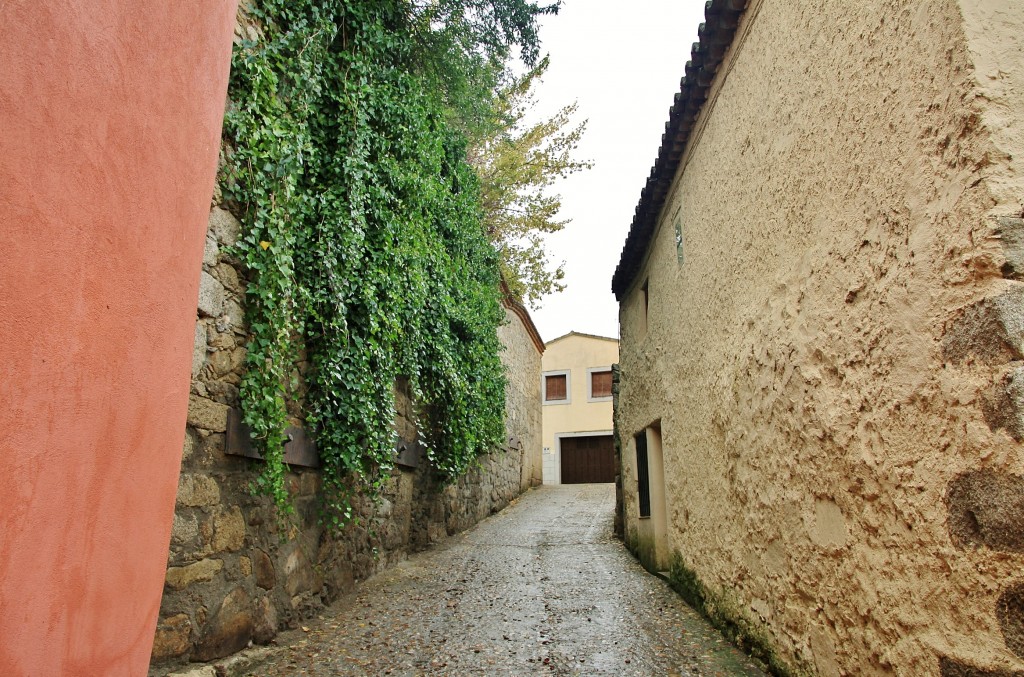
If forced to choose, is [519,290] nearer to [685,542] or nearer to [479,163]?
[479,163]

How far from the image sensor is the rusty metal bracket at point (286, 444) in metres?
3.62

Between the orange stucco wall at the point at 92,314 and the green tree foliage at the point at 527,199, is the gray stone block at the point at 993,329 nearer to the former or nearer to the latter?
the orange stucco wall at the point at 92,314

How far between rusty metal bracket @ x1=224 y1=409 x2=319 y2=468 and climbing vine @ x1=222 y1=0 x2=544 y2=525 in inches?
3.4

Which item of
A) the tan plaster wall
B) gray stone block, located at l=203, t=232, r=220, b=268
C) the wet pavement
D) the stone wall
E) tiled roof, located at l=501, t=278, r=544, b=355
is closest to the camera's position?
the stone wall

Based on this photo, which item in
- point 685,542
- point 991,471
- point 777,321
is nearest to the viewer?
point 991,471

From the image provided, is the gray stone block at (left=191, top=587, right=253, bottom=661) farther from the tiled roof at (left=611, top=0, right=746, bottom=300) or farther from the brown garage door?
the brown garage door

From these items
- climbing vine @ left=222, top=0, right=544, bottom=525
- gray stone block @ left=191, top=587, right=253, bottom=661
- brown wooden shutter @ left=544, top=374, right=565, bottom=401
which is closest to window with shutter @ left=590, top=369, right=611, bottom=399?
brown wooden shutter @ left=544, top=374, right=565, bottom=401

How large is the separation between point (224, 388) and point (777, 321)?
299 cm

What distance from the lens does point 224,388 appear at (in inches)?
143

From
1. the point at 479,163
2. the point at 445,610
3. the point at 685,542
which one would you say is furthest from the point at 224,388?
the point at 479,163

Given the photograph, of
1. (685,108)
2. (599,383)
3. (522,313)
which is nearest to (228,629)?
(685,108)

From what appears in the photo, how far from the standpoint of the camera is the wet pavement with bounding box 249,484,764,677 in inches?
148

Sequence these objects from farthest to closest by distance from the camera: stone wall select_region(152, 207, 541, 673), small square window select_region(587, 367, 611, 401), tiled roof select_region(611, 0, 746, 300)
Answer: small square window select_region(587, 367, 611, 401) → tiled roof select_region(611, 0, 746, 300) → stone wall select_region(152, 207, 541, 673)

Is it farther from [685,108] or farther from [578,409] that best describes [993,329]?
[578,409]
